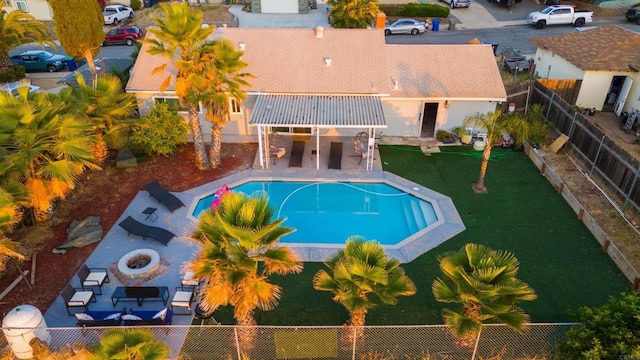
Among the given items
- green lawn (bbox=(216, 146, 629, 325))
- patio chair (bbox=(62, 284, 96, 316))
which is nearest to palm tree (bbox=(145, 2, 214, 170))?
patio chair (bbox=(62, 284, 96, 316))

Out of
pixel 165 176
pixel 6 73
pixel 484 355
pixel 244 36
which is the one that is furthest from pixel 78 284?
pixel 6 73

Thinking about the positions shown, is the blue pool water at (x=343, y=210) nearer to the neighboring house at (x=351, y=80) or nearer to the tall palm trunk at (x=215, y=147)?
the tall palm trunk at (x=215, y=147)

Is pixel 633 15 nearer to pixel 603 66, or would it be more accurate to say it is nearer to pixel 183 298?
pixel 603 66

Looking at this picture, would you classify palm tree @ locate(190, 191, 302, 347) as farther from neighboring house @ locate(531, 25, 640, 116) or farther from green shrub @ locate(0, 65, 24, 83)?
green shrub @ locate(0, 65, 24, 83)

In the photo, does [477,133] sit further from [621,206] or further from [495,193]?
[621,206]

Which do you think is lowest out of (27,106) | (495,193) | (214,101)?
(495,193)

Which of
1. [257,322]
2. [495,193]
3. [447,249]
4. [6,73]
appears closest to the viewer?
[257,322]

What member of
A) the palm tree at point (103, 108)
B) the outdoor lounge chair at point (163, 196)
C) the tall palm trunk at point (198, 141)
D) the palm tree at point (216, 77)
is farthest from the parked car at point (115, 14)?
the outdoor lounge chair at point (163, 196)

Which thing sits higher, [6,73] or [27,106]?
[27,106]
